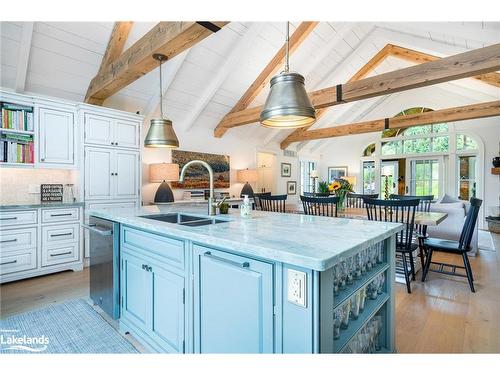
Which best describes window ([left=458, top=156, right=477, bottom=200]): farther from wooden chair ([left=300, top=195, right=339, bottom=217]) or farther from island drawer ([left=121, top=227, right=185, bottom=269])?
island drawer ([left=121, top=227, right=185, bottom=269])

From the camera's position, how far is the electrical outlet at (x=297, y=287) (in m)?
1.03

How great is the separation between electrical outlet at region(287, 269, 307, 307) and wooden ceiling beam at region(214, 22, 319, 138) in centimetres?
426

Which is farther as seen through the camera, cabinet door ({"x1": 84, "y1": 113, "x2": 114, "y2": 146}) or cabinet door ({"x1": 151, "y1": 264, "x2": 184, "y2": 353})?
cabinet door ({"x1": 84, "y1": 113, "x2": 114, "y2": 146})

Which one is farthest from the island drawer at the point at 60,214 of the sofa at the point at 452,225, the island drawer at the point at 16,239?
the sofa at the point at 452,225

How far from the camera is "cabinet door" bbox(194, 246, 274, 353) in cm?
115

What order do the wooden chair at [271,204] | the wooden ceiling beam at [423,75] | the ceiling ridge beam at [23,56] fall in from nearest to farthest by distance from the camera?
the ceiling ridge beam at [23,56]
the wooden ceiling beam at [423,75]
the wooden chair at [271,204]

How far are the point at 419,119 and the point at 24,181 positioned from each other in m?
7.37

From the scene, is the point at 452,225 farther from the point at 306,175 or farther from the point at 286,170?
the point at 306,175

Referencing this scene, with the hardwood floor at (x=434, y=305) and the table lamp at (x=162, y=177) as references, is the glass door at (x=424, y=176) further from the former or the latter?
the table lamp at (x=162, y=177)

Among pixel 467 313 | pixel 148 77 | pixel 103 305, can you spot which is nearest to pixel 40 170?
pixel 148 77

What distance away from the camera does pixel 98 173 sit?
146 inches

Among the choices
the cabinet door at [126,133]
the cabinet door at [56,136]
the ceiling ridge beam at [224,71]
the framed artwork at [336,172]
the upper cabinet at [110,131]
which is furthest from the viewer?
the framed artwork at [336,172]

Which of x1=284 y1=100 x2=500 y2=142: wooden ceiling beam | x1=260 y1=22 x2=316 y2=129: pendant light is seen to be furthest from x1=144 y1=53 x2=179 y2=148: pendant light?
x1=284 y1=100 x2=500 y2=142: wooden ceiling beam

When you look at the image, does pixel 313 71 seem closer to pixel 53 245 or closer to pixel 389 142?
pixel 389 142
